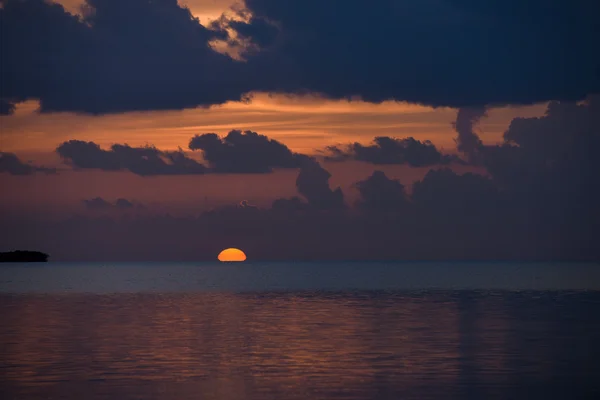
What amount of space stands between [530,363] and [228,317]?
35.6 meters

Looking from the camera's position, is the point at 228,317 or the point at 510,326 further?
the point at 228,317

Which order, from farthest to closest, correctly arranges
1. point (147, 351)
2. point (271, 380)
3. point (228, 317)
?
point (228, 317) < point (147, 351) < point (271, 380)

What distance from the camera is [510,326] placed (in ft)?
225

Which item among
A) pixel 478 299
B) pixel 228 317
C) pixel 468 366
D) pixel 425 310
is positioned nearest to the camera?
pixel 468 366

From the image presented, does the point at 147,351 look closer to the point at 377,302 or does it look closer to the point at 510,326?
the point at 510,326

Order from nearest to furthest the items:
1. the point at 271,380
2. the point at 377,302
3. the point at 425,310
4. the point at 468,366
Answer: the point at 271,380
the point at 468,366
the point at 425,310
the point at 377,302

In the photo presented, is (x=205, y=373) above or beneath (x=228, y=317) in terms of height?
beneath

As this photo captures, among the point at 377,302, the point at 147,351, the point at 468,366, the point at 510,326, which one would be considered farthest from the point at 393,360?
the point at 377,302

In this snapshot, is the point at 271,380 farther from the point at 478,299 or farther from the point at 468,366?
the point at 478,299

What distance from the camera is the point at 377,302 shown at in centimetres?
10281

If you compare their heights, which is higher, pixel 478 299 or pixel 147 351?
pixel 478 299

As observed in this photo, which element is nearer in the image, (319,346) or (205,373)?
(205,373)

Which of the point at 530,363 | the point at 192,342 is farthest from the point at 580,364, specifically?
the point at 192,342

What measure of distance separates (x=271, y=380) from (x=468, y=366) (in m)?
10.1
